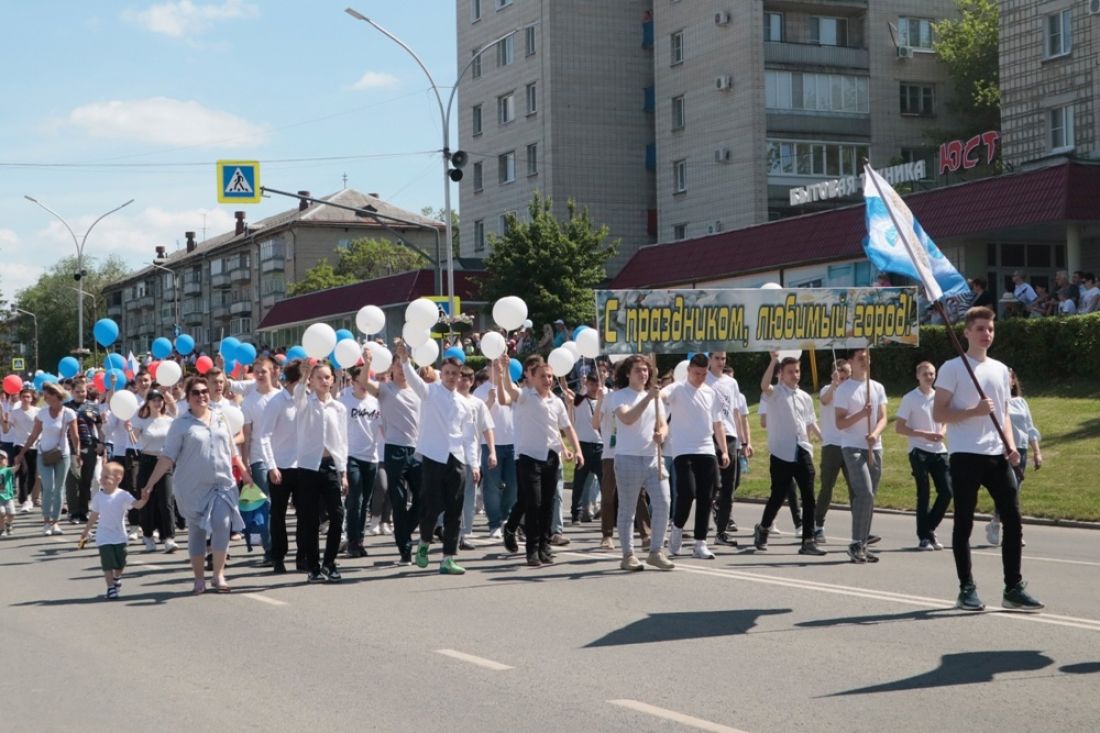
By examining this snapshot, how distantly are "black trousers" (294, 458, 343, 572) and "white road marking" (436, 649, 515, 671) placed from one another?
3.83 m

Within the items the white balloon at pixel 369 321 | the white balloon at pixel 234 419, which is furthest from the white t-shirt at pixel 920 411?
the white balloon at pixel 234 419

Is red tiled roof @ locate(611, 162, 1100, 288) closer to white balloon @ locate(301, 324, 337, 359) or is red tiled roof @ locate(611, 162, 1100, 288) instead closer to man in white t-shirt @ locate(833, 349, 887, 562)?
man in white t-shirt @ locate(833, 349, 887, 562)

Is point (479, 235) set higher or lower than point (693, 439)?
higher

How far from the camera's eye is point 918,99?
57.8 m

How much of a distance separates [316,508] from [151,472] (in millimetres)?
3955

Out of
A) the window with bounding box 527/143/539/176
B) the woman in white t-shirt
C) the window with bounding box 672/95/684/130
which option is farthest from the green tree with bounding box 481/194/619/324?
the woman in white t-shirt

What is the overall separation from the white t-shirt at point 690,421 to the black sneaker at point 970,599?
379 centimetres

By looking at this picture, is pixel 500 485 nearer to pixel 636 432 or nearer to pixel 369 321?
pixel 369 321

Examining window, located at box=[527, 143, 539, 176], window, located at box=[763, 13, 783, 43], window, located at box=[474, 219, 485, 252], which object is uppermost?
window, located at box=[763, 13, 783, 43]

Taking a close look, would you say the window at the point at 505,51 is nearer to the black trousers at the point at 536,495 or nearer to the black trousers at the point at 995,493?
the black trousers at the point at 536,495

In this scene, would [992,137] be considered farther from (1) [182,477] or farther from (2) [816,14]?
(1) [182,477]

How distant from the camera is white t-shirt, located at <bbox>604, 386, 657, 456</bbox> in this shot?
1283cm

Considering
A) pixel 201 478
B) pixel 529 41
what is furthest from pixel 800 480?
pixel 529 41

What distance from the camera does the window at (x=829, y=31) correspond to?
56219 mm
